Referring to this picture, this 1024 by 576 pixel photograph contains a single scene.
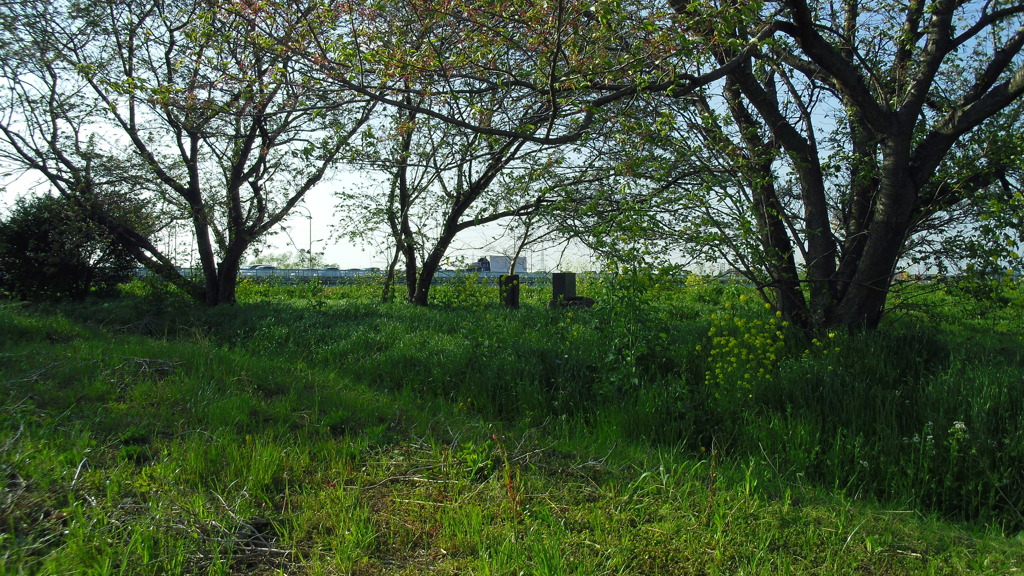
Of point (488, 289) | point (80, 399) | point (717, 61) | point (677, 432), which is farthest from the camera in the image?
point (488, 289)

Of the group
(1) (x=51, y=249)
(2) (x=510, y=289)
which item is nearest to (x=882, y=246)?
(2) (x=510, y=289)

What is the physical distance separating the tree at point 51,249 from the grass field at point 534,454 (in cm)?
560

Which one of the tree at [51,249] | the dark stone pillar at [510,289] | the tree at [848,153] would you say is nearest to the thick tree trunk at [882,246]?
the tree at [848,153]

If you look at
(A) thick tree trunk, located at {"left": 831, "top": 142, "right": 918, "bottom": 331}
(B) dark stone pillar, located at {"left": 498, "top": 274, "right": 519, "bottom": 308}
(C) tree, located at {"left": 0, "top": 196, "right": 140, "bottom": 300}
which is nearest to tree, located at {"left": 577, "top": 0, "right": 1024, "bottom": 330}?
(A) thick tree trunk, located at {"left": 831, "top": 142, "right": 918, "bottom": 331}

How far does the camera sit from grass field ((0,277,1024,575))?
2561 millimetres

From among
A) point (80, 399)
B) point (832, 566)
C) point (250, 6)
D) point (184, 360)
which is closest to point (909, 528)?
point (832, 566)

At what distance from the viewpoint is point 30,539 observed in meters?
2.43

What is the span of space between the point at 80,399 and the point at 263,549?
Result: 2.82 m

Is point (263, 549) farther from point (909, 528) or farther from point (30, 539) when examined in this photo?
point (909, 528)

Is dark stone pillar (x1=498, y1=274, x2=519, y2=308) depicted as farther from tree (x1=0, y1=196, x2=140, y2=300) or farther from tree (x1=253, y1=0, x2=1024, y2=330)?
tree (x1=0, y1=196, x2=140, y2=300)

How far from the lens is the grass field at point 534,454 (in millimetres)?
2561

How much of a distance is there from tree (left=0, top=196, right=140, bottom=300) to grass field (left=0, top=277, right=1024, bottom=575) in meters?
5.60

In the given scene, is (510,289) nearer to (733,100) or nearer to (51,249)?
(733,100)

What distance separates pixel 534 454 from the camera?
3.66 meters
